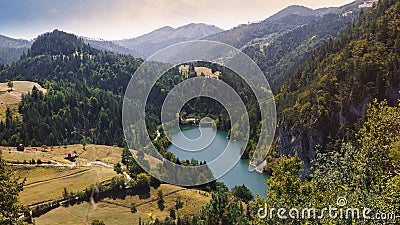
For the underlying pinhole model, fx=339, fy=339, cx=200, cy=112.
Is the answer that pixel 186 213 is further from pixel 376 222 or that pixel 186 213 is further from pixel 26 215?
pixel 376 222

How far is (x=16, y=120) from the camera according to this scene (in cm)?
7556

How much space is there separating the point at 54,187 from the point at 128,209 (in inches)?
423

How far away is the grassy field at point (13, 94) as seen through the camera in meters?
82.2

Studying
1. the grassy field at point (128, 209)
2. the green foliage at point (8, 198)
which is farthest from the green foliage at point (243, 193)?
the green foliage at point (8, 198)

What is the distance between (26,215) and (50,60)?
407 feet

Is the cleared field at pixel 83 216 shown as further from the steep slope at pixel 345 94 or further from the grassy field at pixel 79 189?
the steep slope at pixel 345 94

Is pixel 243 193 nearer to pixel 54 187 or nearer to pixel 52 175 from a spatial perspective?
pixel 54 187

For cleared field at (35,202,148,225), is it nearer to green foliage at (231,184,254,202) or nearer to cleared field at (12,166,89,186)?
cleared field at (12,166,89,186)

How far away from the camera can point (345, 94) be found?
45156 mm

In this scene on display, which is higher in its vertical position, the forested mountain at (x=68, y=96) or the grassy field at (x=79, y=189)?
the forested mountain at (x=68, y=96)

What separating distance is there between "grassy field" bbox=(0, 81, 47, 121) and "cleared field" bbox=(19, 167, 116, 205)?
40.4 m

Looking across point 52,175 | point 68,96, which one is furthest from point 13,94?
point 52,175

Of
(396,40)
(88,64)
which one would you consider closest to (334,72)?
(396,40)

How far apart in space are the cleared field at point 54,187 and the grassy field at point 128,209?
317cm
